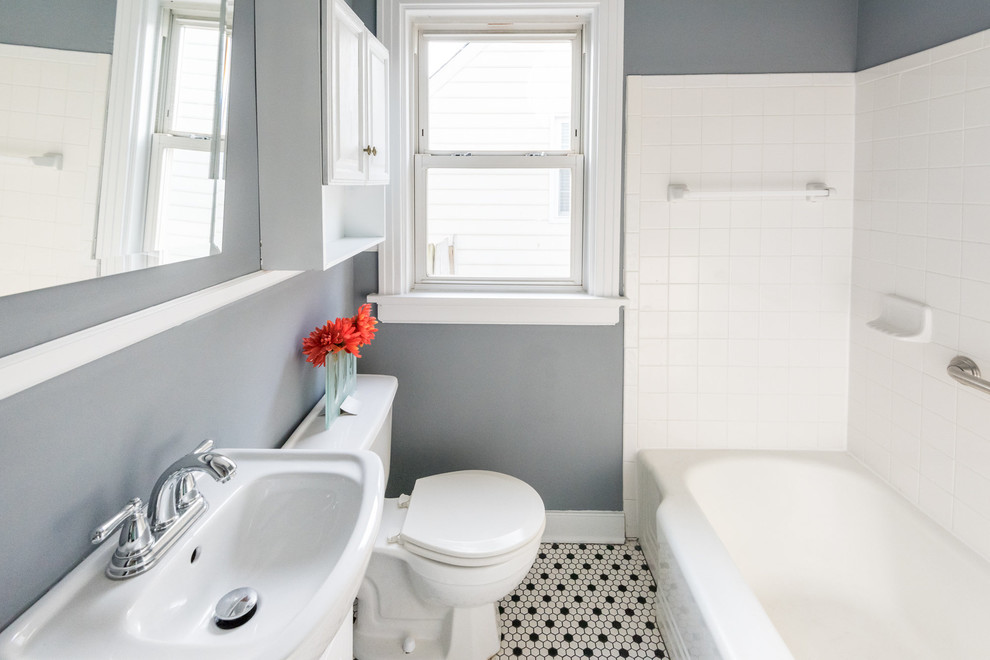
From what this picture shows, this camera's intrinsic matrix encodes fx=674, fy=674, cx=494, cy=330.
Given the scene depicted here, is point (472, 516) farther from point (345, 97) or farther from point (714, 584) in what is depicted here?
point (345, 97)

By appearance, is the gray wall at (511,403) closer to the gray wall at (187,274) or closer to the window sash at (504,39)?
the window sash at (504,39)

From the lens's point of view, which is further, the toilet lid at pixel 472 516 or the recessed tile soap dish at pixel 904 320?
the recessed tile soap dish at pixel 904 320

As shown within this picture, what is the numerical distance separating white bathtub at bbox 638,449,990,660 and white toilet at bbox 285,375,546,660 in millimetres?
436

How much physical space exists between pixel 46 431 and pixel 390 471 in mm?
1747

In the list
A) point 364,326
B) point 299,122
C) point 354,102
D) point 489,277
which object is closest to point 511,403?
point 489,277

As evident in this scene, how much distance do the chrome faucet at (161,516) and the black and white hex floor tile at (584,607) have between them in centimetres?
122

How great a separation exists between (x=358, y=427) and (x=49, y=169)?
1186mm

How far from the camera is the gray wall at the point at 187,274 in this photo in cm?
81

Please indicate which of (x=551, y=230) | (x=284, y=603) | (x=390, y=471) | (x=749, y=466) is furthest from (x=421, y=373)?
(x=284, y=603)

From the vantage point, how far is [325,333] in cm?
179

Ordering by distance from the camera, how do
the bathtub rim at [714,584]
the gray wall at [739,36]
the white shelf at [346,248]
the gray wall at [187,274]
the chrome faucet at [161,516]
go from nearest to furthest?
the gray wall at [187,274]
the chrome faucet at [161,516]
the bathtub rim at [714,584]
the white shelf at [346,248]
the gray wall at [739,36]

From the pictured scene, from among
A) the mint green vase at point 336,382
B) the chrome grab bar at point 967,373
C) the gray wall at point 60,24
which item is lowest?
the mint green vase at point 336,382

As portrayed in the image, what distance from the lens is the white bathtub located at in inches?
64.0

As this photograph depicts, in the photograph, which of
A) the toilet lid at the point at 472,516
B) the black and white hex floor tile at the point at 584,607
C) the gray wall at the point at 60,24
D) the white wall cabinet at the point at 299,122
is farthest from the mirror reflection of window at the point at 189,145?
the black and white hex floor tile at the point at 584,607
